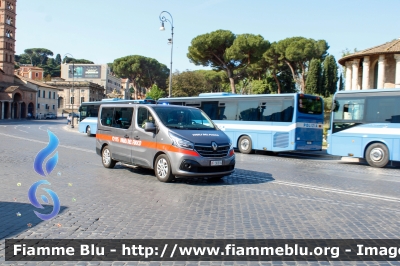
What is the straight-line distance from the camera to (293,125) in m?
17.6

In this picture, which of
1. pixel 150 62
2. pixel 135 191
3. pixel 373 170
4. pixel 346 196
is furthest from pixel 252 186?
pixel 150 62

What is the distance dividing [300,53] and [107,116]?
156ft

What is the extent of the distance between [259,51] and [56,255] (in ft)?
152

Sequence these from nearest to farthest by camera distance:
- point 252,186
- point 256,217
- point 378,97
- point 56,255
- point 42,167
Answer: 1. point 56,255
2. point 42,167
3. point 256,217
4. point 252,186
5. point 378,97

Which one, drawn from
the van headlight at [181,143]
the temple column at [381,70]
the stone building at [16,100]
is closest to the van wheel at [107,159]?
the van headlight at [181,143]

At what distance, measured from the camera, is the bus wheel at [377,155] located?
1455 centimetres

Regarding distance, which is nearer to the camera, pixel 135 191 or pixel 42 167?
pixel 42 167

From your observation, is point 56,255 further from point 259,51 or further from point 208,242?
point 259,51

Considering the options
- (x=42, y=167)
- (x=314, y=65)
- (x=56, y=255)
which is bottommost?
(x=56, y=255)

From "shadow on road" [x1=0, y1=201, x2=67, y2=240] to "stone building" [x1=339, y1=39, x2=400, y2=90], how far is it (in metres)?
35.0

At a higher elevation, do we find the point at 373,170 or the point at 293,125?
the point at 293,125

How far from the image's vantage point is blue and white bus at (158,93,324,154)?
1770cm

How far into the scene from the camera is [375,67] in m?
38.8

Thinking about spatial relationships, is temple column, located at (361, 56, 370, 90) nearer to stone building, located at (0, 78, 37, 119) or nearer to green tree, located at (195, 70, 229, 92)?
green tree, located at (195, 70, 229, 92)
